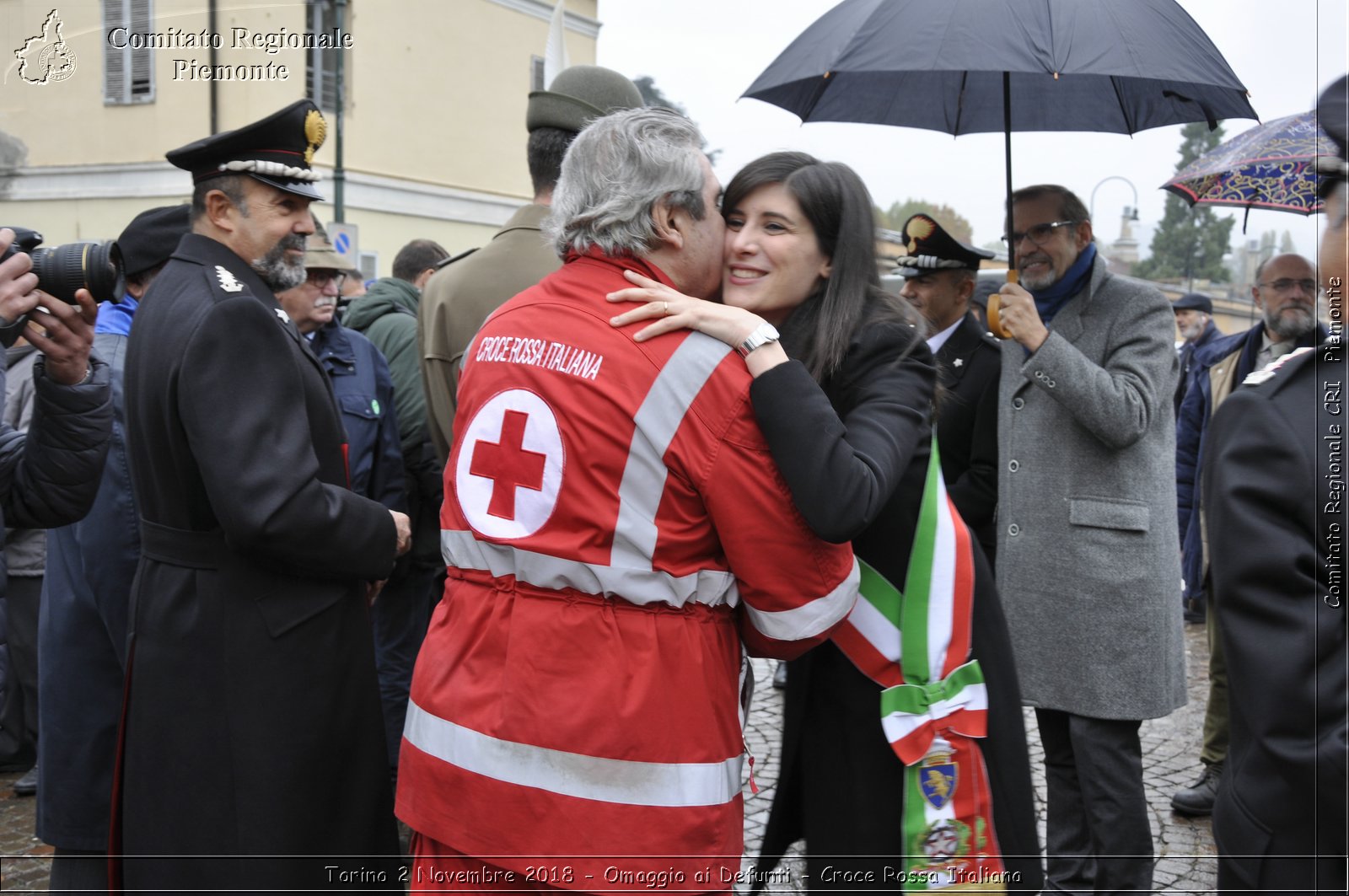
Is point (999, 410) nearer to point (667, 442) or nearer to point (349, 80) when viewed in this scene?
point (667, 442)

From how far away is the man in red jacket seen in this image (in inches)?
79.1

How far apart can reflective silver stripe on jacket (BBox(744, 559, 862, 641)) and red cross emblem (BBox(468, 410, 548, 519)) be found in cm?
47

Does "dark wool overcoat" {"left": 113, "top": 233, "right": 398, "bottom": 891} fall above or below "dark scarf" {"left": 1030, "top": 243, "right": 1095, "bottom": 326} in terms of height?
below

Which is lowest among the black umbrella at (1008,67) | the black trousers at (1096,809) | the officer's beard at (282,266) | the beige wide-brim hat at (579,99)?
the black trousers at (1096,809)

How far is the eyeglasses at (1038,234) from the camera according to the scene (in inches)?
148

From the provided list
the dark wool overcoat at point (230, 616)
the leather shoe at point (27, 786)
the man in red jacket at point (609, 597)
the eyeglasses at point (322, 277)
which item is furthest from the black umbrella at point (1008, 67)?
the leather shoe at point (27, 786)

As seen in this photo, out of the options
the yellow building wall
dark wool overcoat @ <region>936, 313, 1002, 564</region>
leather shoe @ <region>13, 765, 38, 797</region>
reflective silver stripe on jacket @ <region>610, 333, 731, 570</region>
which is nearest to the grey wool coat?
dark wool overcoat @ <region>936, 313, 1002, 564</region>

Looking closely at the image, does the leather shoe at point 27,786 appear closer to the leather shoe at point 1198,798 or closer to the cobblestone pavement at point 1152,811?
the cobblestone pavement at point 1152,811

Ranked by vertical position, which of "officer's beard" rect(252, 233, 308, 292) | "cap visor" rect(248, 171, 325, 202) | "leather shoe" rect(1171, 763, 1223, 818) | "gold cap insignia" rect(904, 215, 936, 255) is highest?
"gold cap insignia" rect(904, 215, 936, 255)

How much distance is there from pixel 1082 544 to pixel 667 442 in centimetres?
208

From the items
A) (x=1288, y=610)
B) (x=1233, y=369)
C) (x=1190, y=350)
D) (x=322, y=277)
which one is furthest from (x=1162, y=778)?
(x=1190, y=350)

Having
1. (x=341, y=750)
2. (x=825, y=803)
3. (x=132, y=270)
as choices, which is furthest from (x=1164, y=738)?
(x=132, y=270)

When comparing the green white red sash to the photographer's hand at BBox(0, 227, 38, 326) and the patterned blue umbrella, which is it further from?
the patterned blue umbrella

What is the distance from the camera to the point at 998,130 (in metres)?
4.24
